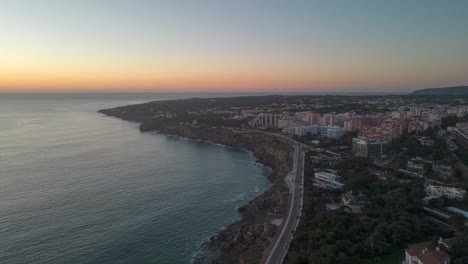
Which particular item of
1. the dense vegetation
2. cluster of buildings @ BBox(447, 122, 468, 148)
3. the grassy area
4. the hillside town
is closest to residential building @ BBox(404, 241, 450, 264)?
the hillside town

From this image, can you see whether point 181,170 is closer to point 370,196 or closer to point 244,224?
point 244,224

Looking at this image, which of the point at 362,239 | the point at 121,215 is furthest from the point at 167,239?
the point at 362,239

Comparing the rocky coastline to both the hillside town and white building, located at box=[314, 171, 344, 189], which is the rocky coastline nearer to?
the hillside town

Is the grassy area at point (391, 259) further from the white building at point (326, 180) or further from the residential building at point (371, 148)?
the residential building at point (371, 148)

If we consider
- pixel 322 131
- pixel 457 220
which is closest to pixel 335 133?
pixel 322 131

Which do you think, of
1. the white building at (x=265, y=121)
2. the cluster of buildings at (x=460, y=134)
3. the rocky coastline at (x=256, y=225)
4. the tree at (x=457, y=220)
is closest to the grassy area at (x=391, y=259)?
the tree at (x=457, y=220)

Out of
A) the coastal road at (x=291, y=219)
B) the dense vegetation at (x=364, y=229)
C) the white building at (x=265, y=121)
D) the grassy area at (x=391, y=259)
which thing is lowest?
the coastal road at (x=291, y=219)
